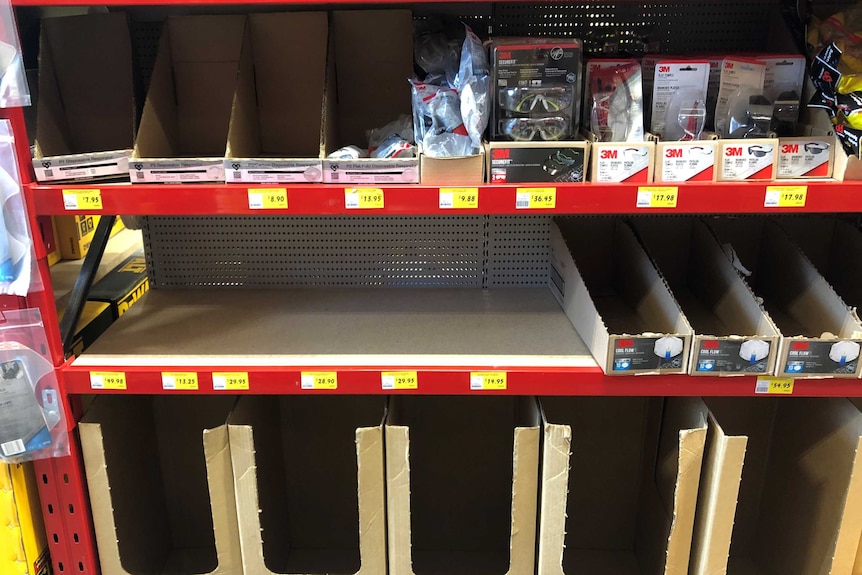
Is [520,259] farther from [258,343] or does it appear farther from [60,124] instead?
[60,124]

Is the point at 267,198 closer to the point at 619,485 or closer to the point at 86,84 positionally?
the point at 86,84

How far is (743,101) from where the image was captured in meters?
1.57

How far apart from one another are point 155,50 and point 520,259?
1140 millimetres

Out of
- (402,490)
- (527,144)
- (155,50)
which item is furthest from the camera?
(155,50)

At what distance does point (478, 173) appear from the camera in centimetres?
149

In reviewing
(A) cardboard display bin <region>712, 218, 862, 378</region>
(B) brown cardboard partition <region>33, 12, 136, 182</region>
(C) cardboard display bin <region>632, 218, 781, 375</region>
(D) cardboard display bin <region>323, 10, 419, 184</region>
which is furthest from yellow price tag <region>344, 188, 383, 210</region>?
(A) cardboard display bin <region>712, 218, 862, 378</region>

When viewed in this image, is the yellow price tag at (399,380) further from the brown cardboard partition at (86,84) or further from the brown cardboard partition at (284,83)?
the brown cardboard partition at (86,84)

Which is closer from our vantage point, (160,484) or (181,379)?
(181,379)

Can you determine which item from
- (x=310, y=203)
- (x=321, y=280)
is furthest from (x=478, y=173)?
(x=321, y=280)

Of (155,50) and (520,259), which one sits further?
(520,259)

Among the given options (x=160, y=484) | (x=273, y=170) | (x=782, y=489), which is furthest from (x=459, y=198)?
(x=160, y=484)

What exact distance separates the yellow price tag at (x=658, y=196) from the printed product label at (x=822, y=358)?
0.41 meters

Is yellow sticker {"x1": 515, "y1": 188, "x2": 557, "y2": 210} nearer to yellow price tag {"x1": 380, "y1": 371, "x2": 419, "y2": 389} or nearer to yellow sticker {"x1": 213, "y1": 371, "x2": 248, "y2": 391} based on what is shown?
yellow price tag {"x1": 380, "y1": 371, "x2": 419, "y2": 389}

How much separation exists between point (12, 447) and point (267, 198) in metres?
0.82
